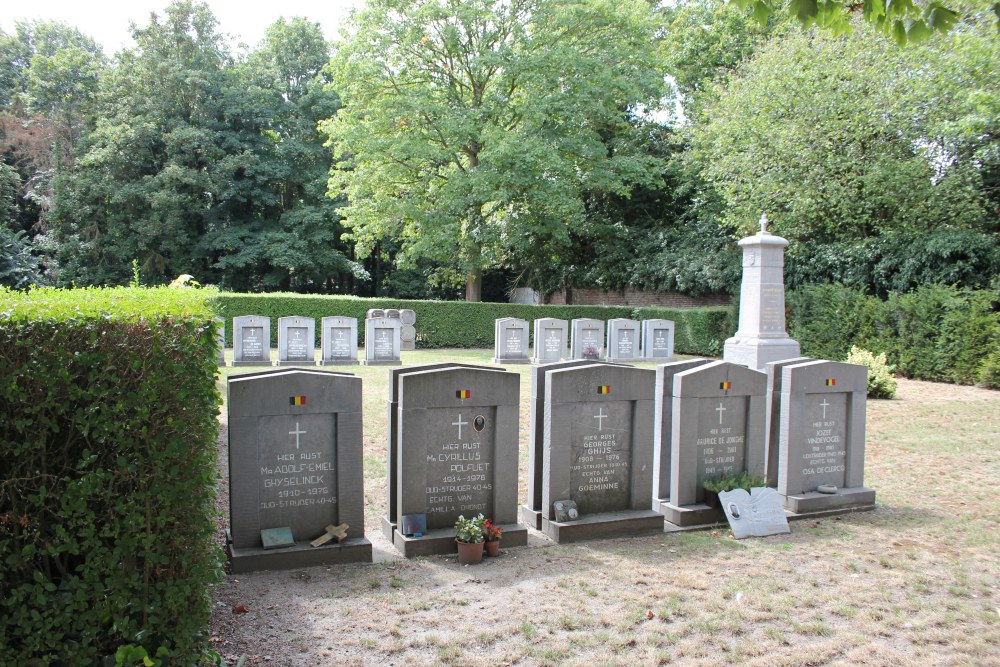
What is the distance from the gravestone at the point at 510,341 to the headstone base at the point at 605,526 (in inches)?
488

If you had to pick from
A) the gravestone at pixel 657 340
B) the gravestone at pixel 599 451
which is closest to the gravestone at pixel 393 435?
the gravestone at pixel 599 451

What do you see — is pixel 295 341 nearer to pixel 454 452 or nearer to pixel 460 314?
pixel 460 314

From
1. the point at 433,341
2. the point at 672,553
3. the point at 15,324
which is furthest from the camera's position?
the point at 433,341

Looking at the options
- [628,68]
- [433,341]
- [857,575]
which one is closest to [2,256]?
[433,341]

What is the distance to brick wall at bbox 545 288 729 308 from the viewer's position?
25.5 m

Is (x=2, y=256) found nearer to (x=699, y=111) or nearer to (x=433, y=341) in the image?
(x=433, y=341)

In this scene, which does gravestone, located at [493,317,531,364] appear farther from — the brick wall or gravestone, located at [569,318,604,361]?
the brick wall

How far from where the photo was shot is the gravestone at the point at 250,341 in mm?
16078

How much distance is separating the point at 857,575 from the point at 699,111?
23.1 m

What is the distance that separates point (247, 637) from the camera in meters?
3.85

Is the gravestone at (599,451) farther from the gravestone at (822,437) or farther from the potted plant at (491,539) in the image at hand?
the gravestone at (822,437)

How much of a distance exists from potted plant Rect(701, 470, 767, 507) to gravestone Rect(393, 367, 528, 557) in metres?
1.74

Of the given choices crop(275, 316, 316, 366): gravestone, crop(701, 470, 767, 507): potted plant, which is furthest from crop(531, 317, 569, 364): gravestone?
crop(701, 470, 767, 507): potted plant

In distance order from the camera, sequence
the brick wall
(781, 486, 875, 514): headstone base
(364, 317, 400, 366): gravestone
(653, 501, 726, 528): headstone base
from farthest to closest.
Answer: the brick wall → (364, 317, 400, 366): gravestone → (781, 486, 875, 514): headstone base → (653, 501, 726, 528): headstone base
